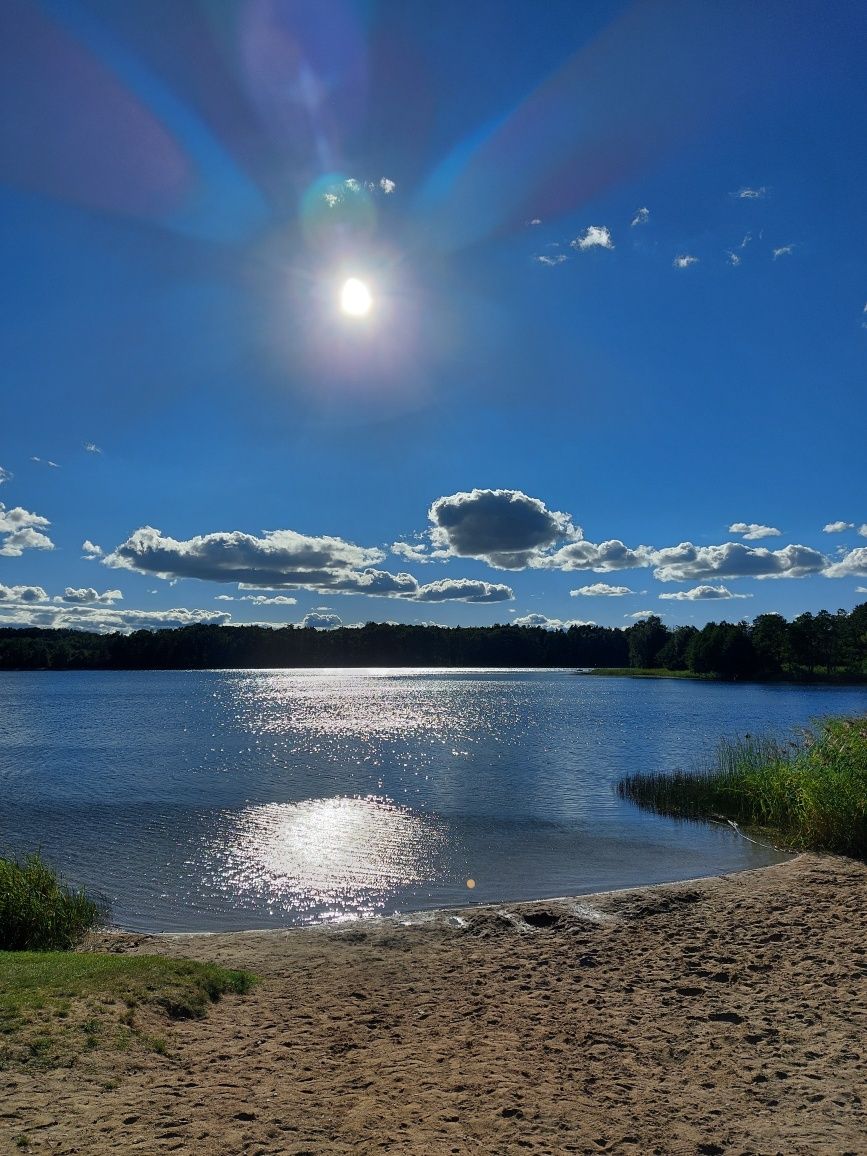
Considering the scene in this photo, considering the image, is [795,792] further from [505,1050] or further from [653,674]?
[653,674]

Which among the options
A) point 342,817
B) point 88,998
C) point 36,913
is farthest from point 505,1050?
point 342,817

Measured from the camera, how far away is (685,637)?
174 meters

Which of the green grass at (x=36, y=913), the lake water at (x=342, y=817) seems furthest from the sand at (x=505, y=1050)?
the lake water at (x=342, y=817)

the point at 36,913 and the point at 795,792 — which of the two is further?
the point at 795,792

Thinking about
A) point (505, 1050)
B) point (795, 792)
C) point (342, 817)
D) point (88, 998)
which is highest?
point (795, 792)

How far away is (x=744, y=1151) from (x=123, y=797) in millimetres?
26299

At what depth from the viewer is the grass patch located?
7001 millimetres

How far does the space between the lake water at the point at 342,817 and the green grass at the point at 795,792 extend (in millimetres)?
1251

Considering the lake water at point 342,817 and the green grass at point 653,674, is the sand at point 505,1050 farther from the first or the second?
the green grass at point 653,674

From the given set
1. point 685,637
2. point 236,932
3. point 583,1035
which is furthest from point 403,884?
point 685,637

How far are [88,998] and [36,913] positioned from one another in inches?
175

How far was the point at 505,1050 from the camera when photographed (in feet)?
25.6

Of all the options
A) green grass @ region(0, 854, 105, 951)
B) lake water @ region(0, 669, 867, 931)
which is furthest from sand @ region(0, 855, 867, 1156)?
lake water @ region(0, 669, 867, 931)

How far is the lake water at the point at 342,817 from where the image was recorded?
16344mm
